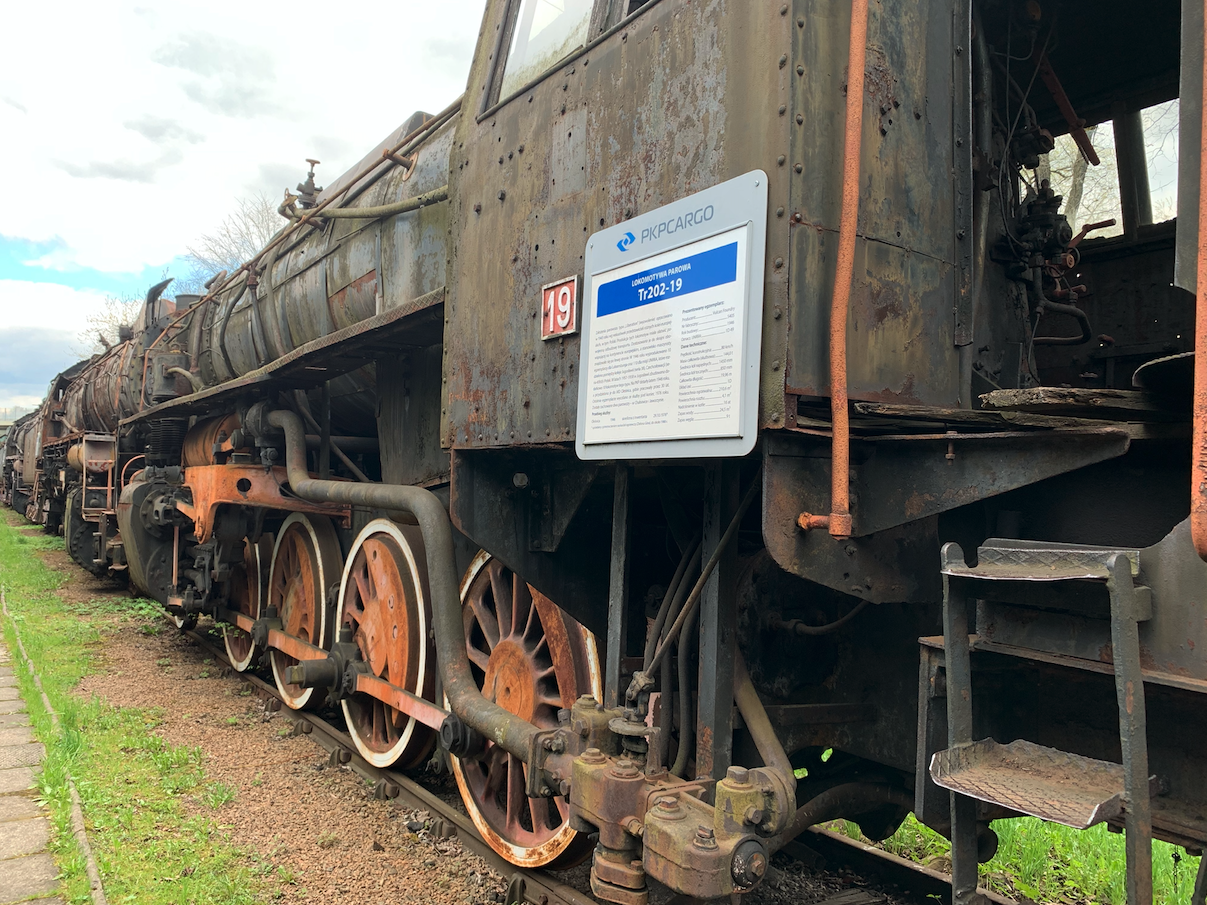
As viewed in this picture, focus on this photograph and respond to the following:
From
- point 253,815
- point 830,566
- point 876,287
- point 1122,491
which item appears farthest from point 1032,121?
point 253,815

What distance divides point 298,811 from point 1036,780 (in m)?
3.73

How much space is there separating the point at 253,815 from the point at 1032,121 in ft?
14.3

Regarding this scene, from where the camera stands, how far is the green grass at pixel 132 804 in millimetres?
3430

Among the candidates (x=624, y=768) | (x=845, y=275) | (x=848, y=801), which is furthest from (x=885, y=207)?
(x=848, y=801)

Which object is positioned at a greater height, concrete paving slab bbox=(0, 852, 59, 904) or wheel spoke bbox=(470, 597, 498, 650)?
wheel spoke bbox=(470, 597, 498, 650)

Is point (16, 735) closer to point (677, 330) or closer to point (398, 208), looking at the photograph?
point (398, 208)

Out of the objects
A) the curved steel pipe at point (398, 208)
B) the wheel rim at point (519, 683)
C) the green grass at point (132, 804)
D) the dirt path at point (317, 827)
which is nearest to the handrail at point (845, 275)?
the dirt path at point (317, 827)

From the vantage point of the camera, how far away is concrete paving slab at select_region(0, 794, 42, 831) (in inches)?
157

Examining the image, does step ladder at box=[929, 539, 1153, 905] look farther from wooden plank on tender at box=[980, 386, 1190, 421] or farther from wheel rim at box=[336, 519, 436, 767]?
wheel rim at box=[336, 519, 436, 767]

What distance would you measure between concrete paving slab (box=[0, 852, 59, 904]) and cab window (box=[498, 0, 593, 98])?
338 cm

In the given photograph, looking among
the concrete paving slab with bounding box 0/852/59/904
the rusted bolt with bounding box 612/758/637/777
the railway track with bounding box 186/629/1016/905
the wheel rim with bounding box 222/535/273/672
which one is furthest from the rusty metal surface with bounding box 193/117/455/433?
the concrete paving slab with bounding box 0/852/59/904

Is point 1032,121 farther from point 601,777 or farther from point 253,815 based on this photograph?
point 253,815

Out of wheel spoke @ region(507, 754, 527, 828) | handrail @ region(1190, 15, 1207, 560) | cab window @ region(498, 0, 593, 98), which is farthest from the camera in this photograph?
wheel spoke @ region(507, 754, 527, 828)

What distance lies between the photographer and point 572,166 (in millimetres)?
2723
